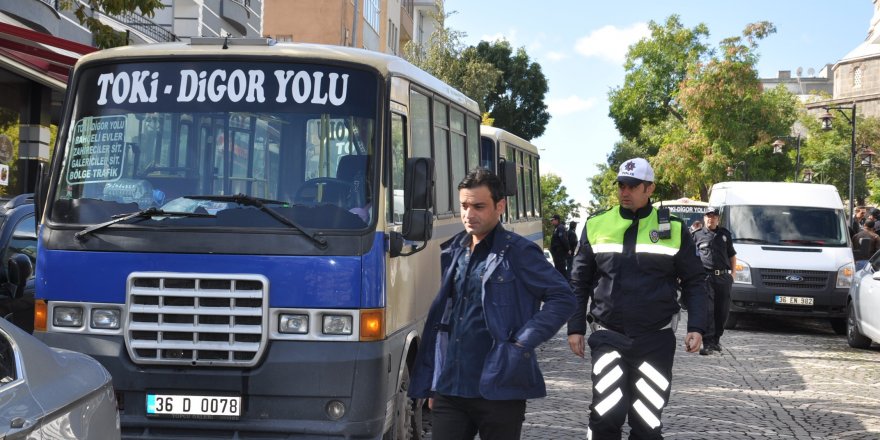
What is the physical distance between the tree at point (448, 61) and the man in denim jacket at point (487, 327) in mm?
34817

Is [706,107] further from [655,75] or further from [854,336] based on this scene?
[854,336]

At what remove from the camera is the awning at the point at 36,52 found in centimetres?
1478

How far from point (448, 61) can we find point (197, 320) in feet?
113

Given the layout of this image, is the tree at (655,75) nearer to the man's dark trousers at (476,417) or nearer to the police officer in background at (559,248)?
the police officer in background at (559,248)

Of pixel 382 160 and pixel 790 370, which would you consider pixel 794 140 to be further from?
pixel 382 160

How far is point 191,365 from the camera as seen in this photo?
7195 mm

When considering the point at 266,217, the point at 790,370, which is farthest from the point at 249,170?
the point at 790,370

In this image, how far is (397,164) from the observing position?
25.9 ft

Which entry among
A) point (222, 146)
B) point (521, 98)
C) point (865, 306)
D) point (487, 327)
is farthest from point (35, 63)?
point (521, 98)

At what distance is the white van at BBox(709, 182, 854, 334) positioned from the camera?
774 inches

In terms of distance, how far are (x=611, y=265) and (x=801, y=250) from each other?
1403cm

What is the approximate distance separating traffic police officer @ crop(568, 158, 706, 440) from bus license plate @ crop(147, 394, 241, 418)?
6.49ft

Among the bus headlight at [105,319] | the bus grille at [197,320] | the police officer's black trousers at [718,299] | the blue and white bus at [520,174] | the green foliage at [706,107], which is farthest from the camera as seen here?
the green foliage at [706,107]

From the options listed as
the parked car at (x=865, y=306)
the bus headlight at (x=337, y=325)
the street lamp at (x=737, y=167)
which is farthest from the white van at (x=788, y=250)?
the street lamp at (x=737, y=167)
